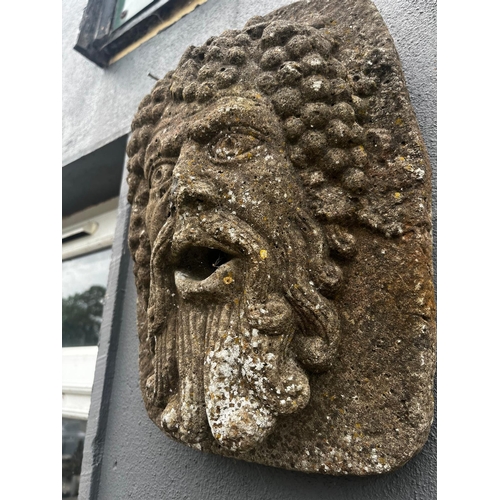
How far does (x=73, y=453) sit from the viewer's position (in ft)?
5.77

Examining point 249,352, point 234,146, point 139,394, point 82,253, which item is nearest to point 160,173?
point 234,146

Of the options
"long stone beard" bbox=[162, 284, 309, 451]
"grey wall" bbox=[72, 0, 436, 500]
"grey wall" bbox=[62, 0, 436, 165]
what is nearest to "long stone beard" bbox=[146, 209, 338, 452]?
"long stone beard" bbox=[162, 284, 309, 451]

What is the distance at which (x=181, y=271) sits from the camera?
68 cm

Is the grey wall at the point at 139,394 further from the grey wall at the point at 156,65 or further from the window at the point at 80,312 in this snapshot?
the window at the point at 80,312

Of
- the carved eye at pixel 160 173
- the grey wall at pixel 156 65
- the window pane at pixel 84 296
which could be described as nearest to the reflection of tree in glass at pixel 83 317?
the window pane at pixel 84 296

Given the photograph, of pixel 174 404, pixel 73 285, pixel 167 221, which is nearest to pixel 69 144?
pixel 73 285

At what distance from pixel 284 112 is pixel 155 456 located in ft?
2.85

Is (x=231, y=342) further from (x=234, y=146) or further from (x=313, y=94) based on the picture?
(x=313, y=94)

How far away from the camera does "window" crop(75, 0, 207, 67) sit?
1.58 m

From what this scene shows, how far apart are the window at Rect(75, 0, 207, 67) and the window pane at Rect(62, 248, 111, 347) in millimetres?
935

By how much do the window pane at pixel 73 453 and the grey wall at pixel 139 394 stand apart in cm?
74

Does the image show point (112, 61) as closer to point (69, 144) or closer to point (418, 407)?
point (69, 144)

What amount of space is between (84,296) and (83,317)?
113 mm

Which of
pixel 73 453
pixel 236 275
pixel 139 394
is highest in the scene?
pixel 236 275
